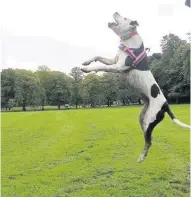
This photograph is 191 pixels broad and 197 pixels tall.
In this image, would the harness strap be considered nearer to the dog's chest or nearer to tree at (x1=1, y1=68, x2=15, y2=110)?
the dog's chest

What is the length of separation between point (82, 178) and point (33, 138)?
881 cm

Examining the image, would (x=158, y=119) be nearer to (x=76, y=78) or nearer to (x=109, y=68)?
(x=109, y=68)

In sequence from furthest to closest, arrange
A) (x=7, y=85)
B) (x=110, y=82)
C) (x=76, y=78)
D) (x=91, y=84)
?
(x=7, y=85)
(x=91, y=84)
(x=76, y=78)
(x=110, y=82)

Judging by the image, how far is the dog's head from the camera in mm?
3495

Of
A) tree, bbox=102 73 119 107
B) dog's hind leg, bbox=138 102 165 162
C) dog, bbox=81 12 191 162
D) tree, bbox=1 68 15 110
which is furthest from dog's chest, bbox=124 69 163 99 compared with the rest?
tree, bbox=1 68 15 110

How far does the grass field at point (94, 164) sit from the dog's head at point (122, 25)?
5083mm

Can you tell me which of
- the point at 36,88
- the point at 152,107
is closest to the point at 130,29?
the point at 152,107

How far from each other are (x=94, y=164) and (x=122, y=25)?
360 inches

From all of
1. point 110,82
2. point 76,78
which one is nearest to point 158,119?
point 110,82

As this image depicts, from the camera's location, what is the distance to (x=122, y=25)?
3502 mm

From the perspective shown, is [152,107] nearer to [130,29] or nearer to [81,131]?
[130,29]

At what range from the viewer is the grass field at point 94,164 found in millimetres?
9438

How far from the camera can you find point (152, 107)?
354cm

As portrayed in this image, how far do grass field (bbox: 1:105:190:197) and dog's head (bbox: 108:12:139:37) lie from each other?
5083 millimetres
